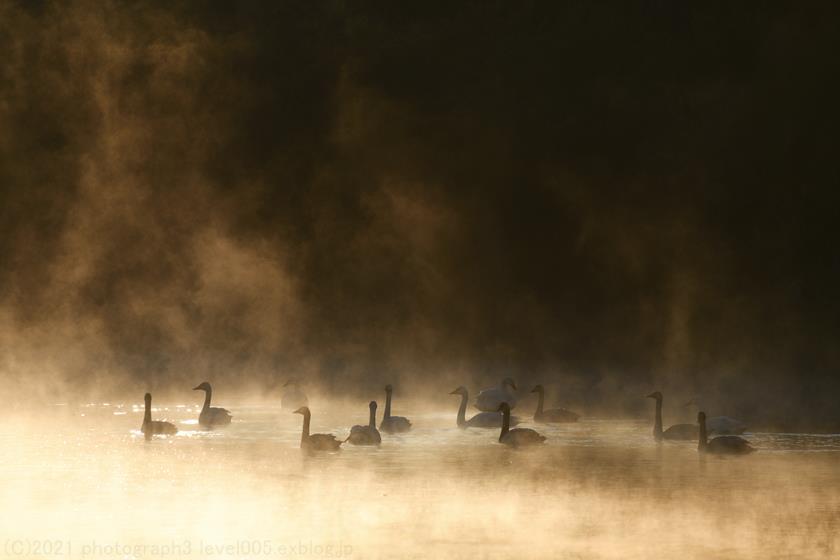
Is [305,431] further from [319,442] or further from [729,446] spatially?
[729,446]

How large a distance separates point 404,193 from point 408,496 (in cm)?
4589

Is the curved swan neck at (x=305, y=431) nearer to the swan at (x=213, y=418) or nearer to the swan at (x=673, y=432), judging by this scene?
the swan at (x=213, y=418)

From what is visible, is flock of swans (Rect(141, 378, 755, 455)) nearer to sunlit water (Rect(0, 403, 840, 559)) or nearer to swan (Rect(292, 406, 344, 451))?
swan (Rect(292, 406, 344, 451))

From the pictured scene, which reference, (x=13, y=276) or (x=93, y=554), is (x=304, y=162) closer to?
(x=13, y=276)

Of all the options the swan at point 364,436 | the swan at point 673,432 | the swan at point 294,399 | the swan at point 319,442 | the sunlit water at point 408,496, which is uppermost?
the swan at point 294,399

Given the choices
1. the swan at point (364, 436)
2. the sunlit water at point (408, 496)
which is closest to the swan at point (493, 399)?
the sunlit water at point (408, 496)

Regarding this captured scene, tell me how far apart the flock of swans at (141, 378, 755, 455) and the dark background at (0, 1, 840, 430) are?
48.0ft

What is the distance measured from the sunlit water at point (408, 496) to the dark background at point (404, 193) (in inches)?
803

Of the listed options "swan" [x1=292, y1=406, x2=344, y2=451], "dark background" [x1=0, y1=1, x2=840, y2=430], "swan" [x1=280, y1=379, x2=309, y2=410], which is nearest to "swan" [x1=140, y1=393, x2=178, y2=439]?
"swan" [x1=292, y1=406, x2=344, y2=451]

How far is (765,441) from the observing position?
1025 inches

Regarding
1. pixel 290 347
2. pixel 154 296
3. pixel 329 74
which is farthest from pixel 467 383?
pixel 329 74

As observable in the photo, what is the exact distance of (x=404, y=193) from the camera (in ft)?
211

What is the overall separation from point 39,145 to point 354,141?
12.9 metres

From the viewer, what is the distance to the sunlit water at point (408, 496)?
50.9 ft
